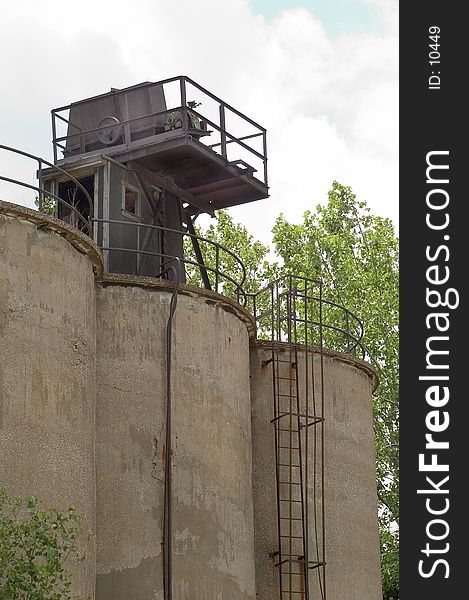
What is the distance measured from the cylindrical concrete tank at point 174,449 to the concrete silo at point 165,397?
26 millimetres

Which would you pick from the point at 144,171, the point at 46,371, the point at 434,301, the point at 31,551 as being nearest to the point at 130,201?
the point at 144,171

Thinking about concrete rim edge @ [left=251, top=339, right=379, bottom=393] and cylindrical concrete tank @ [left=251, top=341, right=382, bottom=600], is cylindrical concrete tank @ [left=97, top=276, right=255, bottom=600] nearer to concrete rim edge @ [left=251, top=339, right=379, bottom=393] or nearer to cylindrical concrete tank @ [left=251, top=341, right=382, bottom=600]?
cylindrical concrete tank @ [left=251, top=341, right=382, bottom=600]

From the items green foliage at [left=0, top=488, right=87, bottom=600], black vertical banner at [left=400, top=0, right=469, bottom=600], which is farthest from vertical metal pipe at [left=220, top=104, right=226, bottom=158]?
Answer: green foliage at [left=0, top=488, right=87, bottom=600]

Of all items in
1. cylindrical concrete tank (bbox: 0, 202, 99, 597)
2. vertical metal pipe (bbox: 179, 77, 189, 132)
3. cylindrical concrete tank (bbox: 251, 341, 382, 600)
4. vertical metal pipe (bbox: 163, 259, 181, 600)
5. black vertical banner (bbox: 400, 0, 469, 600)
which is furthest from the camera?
vertical metal pipe (bbox: 179, 77, 189, 132)

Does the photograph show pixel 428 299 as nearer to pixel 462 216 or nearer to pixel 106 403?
pixel 462 216

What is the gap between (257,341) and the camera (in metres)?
22.0

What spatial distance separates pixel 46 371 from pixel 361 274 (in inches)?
1006

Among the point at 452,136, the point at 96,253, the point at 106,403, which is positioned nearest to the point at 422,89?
the point at 452,136

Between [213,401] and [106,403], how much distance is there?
1931 millimetres

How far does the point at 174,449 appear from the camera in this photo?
711 inches

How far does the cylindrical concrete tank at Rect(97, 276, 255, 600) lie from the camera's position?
56.6 ft

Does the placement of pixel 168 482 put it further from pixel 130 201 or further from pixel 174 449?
pixel 130 201

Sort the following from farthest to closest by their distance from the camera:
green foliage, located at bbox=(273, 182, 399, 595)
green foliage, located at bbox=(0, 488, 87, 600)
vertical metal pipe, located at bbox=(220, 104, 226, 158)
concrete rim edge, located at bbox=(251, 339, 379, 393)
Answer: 1. green foliage, located at bbox=(273, 182, 399, 595)
2. vertical metal pipe, located at bbox=(220, 104, 226, 158)
3. concrete rim edge, located at bbox=(251, 339, 379, 393)
4. green foliage, located at bbox=(0, 488, 87, 600)

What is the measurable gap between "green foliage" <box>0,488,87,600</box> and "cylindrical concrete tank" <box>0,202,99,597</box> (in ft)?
1.49
